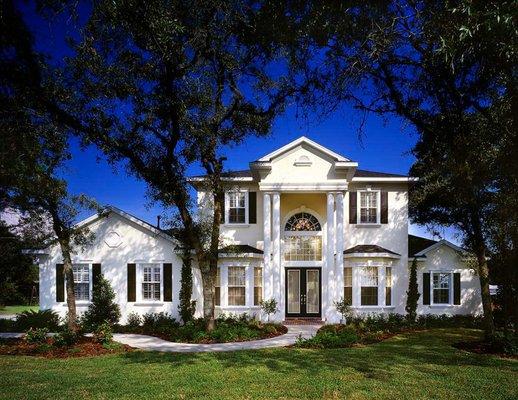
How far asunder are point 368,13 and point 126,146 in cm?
966

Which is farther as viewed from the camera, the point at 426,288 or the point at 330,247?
the point at 426,288

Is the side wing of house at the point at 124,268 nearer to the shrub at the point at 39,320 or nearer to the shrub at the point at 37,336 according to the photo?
the shrub at the point at 39,320

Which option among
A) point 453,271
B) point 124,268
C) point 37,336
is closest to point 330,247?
point 453,271

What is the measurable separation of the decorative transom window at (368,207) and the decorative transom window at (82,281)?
45.7 feet

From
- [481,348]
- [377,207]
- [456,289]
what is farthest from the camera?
[377,207]

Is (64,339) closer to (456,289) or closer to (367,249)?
(367,249)

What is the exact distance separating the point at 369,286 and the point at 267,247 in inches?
221

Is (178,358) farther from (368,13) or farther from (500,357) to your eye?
(368,13)

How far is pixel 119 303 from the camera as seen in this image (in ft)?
70.5

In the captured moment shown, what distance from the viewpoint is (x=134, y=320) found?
832 inches

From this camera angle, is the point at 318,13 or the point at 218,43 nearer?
the point at 318,13

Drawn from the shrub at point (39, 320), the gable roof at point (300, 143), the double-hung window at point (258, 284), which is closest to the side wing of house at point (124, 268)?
the shrub at point (39, 320)

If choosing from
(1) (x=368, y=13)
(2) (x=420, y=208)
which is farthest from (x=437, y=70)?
(2) (x=420, y=208)

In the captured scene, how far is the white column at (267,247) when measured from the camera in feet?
69.1
